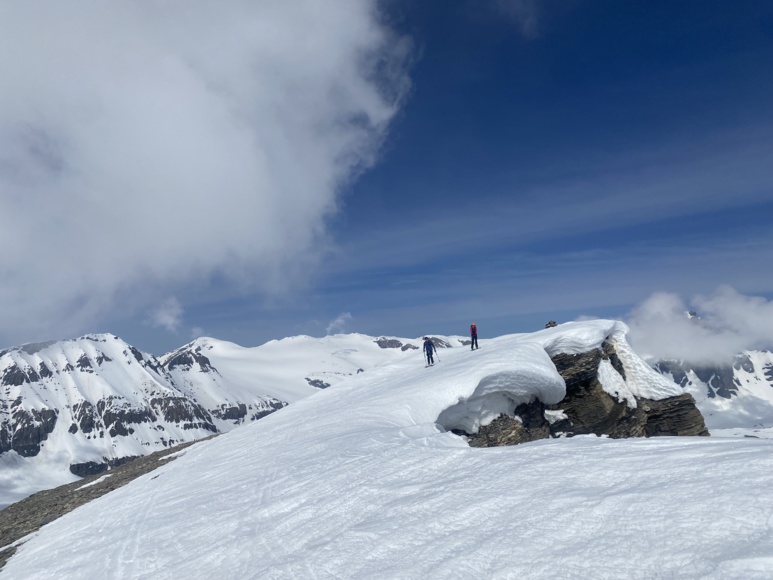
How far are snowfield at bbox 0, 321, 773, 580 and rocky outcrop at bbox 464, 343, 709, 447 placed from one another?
35.2 ft

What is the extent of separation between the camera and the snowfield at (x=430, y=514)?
775 cm

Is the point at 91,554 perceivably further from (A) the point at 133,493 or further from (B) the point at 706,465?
(B) the point at 706,465

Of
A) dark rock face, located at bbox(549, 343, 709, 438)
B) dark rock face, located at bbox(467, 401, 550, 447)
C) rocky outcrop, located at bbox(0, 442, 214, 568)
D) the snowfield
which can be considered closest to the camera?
the snowfield

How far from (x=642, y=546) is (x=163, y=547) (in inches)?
453

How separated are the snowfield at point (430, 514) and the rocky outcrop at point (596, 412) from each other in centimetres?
1072

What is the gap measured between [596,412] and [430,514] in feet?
80.0

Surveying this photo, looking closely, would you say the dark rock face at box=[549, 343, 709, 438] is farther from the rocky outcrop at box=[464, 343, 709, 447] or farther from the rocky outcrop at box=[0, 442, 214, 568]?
the rocky outcrop at box=[0, 442, 214, 568]

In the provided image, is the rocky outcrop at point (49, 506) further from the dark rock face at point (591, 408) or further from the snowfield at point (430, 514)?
the dark rock face at point (591, 408)

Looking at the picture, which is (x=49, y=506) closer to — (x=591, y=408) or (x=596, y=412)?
(x=591, y=408)

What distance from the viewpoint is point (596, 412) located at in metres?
31.2

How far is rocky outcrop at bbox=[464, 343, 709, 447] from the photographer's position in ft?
97.3

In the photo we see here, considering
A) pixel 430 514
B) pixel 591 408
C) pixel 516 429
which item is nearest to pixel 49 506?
pixel 430 514

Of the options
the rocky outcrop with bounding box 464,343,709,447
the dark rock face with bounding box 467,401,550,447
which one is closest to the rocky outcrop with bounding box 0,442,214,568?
the dark rock face with bounding box 467,401,550,447

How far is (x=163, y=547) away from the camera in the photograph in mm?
12906
